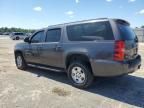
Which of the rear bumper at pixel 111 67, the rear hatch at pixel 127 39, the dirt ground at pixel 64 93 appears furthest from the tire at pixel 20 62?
the rear hatch at pixel 127 39

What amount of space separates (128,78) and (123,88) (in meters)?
1.16

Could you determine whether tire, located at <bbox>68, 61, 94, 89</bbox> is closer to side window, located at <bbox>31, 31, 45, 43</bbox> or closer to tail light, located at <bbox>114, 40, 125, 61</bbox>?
tail light, located at <bbox>114, 40, 125, 61</bbox>

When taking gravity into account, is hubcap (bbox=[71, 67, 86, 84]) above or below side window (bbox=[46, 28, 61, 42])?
below

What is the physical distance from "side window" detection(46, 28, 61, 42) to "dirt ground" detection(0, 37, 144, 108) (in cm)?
138

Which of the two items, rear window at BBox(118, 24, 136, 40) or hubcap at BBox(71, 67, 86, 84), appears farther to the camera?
hubcap at BBox(71, 67, 86, 84)

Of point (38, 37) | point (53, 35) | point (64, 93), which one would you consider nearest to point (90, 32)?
point (53, 35)

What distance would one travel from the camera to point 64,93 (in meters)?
5.20

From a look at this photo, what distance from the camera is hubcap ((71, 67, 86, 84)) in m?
5.56

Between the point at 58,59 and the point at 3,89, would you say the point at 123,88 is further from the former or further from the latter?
the point at 3,89

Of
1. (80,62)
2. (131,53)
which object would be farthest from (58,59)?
(131,53)

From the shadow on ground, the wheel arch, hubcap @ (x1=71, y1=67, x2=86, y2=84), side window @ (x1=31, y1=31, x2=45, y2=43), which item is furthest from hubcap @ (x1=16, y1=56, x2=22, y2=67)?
hubcap @ (x1=71, y1=67, x2=86, y2=84)

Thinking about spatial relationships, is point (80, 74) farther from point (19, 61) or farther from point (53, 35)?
point (19, 61)

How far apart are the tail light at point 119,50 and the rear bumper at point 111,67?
127 mm

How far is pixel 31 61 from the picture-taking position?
7.69 metres
